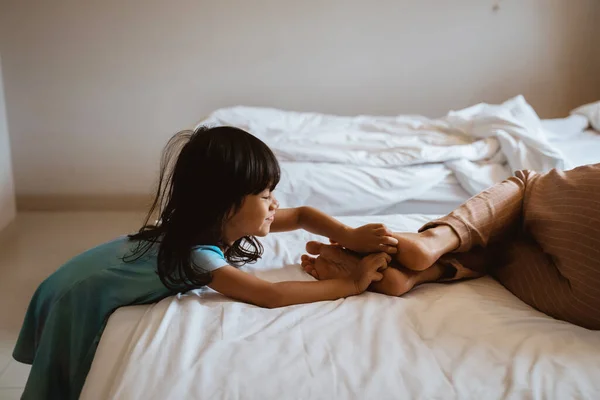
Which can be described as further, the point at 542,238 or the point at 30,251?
the point at 30,251

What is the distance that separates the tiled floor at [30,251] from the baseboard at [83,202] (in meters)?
0.07

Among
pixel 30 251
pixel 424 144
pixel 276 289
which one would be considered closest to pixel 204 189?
pixel 276 289

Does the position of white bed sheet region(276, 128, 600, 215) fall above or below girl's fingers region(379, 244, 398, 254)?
below

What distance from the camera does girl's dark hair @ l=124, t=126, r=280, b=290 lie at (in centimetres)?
109

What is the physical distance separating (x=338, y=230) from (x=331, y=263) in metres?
0.09

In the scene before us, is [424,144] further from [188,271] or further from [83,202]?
[83,202]

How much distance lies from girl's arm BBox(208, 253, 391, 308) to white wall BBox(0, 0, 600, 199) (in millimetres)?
1805

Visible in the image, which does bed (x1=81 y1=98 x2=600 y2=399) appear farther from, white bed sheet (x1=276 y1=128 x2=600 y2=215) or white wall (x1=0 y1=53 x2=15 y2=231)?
white wall (x1=0 y1=53 x2=15 y2=231)

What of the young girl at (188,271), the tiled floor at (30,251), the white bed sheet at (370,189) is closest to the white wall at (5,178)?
the tiled floor at (30,251)

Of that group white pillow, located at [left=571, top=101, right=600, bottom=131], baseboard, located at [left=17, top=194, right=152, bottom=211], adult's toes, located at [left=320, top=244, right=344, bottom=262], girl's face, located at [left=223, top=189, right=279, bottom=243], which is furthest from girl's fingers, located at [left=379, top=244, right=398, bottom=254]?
baseboard, located at [left=17, top=194, right=152, bottom=211]

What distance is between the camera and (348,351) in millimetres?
933

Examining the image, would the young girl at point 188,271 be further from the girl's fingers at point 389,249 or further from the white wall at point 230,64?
the white wall at point 230,64

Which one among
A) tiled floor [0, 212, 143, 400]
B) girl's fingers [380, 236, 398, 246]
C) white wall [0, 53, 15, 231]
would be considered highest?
girl's fingers [380, 236, 398, 246]

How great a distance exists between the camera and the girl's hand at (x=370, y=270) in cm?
114
